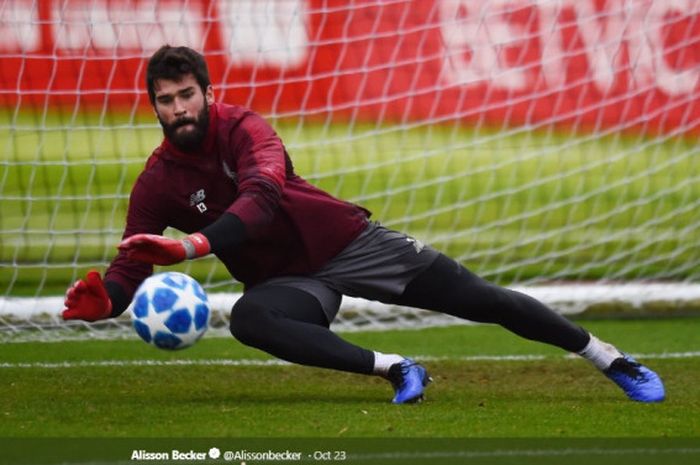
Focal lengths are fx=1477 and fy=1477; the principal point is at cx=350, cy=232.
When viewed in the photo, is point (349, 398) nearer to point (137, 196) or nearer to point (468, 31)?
point (137, 196)

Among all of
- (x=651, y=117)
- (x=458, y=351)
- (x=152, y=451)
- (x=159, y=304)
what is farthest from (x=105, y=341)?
(x=651, y=117)

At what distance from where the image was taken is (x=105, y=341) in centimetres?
770

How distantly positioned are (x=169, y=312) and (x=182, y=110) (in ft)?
2.56

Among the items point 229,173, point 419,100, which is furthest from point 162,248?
point 419,100

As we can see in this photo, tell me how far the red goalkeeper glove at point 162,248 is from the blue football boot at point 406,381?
3.14 feet

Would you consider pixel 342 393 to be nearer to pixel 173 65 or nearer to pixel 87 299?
pixel 87 299

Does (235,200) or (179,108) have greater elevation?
(179,108)

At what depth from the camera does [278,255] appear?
5.81 meters

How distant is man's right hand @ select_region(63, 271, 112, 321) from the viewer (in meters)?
5.52

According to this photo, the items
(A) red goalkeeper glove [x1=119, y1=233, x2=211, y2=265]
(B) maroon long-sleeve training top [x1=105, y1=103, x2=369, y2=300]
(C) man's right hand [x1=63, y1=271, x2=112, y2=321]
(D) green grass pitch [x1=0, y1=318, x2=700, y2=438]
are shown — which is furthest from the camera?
(B) maroon long-sleeve training top [x1=105, y1=103, x2=369, y2=300]

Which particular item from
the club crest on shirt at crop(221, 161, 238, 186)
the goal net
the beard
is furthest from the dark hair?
the goal net

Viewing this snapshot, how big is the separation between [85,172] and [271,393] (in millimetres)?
5594

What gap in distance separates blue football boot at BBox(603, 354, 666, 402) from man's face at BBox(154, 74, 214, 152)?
6.22 ft

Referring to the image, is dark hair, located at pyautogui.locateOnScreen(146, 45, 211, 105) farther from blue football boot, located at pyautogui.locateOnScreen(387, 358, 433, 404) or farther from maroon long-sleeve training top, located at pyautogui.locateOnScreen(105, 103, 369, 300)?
blue football boot, located at pyautogui.locateOnScreen(387, 358, 433, 404)
